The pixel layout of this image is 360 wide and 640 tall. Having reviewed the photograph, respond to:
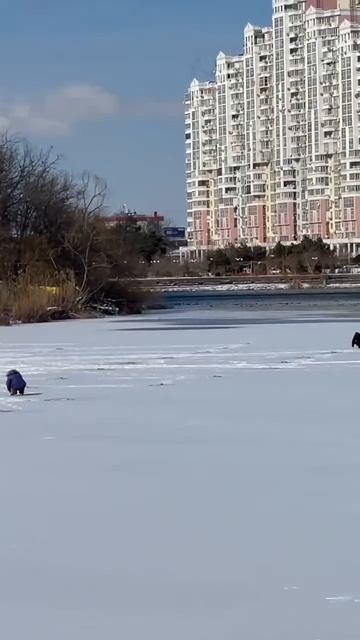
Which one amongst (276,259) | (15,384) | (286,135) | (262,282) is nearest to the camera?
(15,384)

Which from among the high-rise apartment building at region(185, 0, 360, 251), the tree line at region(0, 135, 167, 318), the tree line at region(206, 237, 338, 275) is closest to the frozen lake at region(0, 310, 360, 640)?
the tree line at region(0, 135, 167, 318)

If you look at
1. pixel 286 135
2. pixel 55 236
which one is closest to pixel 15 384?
pixel 55 236

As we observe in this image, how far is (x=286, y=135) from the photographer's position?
376ft

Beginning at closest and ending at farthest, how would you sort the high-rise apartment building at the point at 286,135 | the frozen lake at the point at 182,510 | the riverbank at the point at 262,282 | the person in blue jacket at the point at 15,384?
the frozen lake at the point at 182,510, the person in blue jacket at the point at 15,384, the riverbank at the point at 262,282, the high-rise apartment building at the point at 286,135

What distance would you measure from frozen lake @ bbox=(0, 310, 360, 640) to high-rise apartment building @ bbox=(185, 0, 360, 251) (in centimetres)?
9386

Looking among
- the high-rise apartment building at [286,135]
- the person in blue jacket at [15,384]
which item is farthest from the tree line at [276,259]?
the person in blue jacket at [15,384]

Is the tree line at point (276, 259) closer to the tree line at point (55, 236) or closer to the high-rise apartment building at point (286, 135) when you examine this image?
the high-rise apartment building at point (286, 135)

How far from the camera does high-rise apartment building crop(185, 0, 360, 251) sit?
10794 centimetres

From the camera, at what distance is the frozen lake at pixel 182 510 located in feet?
15.9

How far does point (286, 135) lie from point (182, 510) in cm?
11006

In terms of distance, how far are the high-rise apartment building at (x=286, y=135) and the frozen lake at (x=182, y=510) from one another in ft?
308

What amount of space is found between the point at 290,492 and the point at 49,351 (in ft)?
44.0

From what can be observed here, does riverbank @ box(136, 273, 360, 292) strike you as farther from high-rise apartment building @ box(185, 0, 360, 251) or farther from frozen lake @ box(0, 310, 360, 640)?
frozen lake @ box(0, 310, 360, 640)

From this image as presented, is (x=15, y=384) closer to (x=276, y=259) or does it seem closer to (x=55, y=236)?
(x=55, y=236)
